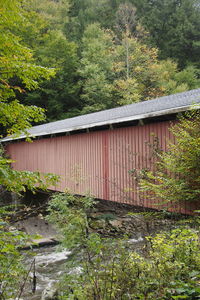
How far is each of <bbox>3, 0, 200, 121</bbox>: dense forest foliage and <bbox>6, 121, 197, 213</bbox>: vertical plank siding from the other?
843 centimetres

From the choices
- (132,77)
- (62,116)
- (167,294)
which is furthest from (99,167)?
(132,77)

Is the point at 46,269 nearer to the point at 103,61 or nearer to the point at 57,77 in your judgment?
the point at 57,77

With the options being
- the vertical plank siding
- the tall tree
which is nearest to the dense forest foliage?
the vertical plank siding

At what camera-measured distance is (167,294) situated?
6.97ft

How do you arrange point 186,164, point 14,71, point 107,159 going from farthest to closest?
point 107,159 → point 186,164 → point 14,71

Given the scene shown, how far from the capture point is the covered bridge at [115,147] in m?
6.12

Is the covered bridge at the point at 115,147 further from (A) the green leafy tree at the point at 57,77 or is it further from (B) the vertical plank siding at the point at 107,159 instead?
(A) the green leafy tree at the point at 57,77

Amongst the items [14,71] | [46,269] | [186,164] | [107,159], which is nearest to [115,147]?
[107,159]

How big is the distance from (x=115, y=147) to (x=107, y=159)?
467 millimetres

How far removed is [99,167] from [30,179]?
15.8 feet

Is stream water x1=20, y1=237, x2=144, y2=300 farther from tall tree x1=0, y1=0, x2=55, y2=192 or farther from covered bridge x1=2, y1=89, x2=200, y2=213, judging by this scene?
tall tree x1=0, y1=0, x2=55, y2=192

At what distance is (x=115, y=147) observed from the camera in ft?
24.2

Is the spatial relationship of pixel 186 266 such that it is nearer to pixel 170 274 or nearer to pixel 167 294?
pixel 170 274

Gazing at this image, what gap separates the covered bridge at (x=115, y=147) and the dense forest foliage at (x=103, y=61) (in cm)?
859
